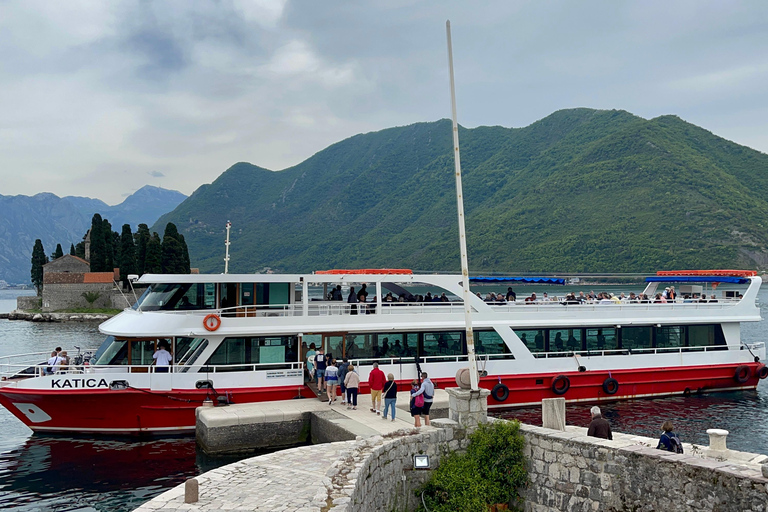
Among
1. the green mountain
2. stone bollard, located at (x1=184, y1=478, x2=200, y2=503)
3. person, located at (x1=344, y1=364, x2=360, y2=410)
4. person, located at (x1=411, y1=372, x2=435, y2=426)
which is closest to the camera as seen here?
stone bollard, located at (x1=184, y1=478, x2=200, y2=503)

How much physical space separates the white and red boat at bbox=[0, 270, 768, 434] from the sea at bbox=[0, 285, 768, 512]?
66 cm

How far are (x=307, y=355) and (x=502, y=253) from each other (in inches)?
4079

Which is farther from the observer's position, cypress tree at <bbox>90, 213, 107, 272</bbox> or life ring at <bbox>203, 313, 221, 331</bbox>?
cypress tree at <bbox>90, 213, 107, 272</bbox>

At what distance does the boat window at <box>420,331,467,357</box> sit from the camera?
21297 millimetres

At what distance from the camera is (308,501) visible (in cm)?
887

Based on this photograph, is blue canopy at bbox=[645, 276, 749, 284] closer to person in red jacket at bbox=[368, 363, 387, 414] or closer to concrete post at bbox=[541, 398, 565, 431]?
person in red jacket at bbox=[368, 363, 387, 414]

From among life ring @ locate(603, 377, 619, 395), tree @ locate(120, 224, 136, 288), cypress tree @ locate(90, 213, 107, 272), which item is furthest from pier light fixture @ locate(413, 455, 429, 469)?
cypress tree @ locate(90, 213, 107, 272)

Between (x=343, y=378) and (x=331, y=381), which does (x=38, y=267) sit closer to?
(x=331, y=381)

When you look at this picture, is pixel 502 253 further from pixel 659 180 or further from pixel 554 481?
pixel 554 481

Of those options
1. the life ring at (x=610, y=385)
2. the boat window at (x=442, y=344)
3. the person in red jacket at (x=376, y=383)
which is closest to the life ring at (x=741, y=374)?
the life ring at (x=610, y=385)

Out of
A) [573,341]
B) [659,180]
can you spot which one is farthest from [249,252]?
[573,341]

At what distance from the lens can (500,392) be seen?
69.9 feet

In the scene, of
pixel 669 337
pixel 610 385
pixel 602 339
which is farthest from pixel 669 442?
pixel 669 337

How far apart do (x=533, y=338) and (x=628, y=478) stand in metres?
13.9
